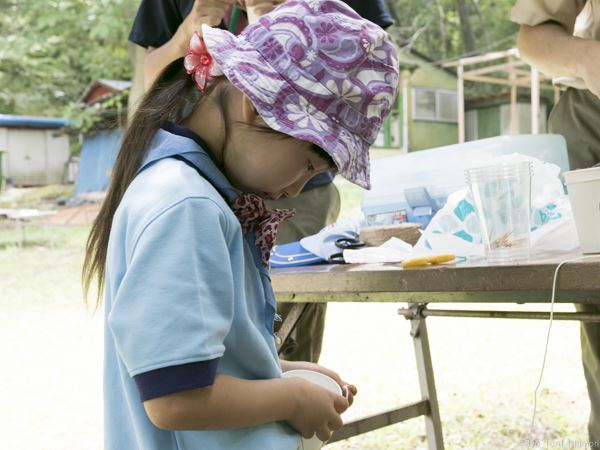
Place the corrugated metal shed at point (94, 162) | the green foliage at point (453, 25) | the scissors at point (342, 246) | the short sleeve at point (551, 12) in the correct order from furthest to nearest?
the green foliage at point (453, 25) → the corrugated metal shed at point (94, 162) → the short sleeve at point (551, 12) → the scissors at point (342, 246)

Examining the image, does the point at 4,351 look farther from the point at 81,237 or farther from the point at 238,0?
the point at 81,237

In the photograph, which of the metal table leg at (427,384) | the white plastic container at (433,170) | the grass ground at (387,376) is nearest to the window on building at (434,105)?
the grass ground at (387,376)

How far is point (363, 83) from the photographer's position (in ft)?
3.71

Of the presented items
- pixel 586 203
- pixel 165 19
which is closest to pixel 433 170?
pixel 165 19

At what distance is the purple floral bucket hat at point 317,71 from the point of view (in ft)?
3.51

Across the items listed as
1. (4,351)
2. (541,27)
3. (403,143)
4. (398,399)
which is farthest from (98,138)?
(541,27)

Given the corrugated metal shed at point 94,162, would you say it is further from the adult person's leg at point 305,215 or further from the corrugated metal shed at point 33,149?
the adult person's leg at point 305,215

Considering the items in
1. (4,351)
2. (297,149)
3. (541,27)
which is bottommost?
(4,351)

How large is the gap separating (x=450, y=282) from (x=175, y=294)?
59 centimetres

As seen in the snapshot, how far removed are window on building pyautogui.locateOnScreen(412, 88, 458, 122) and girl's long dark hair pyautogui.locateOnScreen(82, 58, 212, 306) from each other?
→ 19.7 metres

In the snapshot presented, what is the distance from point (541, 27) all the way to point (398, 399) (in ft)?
8.78

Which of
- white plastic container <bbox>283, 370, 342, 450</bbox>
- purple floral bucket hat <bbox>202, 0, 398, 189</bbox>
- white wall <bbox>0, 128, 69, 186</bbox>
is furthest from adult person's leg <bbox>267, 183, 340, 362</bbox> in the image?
white wall <bbox>0, 128, 69, 186</bbox>

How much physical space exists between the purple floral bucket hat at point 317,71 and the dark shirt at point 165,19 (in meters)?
1.05

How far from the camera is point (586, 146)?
2.25 m
